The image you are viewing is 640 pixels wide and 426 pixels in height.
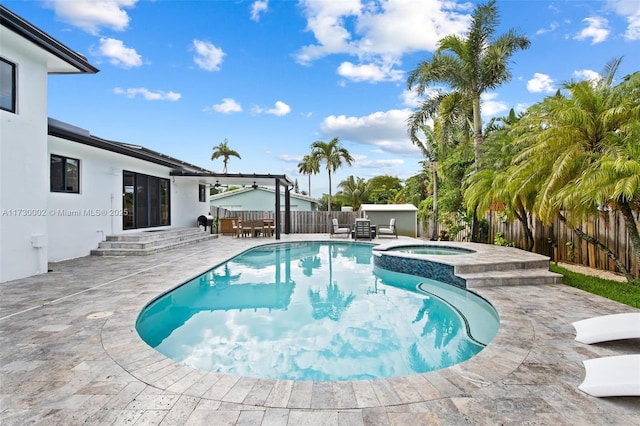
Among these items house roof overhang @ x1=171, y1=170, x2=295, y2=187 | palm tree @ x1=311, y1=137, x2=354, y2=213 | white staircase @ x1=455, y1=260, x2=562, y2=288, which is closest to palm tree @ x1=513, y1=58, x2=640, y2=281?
white staircase @ x1=455, y1=260, x2=562, y2=288

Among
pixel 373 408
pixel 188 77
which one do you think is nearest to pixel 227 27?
pixel 188 77

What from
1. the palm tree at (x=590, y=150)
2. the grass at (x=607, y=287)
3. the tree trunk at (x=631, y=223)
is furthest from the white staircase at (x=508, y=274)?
the tree trunk at (x=631, y=223)

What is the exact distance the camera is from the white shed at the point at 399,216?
21562 mm

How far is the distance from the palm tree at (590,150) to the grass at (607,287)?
50 cm

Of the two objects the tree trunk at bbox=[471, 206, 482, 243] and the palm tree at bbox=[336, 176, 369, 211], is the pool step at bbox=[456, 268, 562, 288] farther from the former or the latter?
the palm tree at bbox=[336, 176, 369, 211]

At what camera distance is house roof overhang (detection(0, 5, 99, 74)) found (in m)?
6.00

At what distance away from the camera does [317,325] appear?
5430 millimetres

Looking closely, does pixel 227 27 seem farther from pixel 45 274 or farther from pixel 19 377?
pixel 19 377

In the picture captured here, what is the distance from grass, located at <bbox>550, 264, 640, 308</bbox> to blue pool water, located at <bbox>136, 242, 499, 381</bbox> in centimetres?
233

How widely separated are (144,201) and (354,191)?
773 inches

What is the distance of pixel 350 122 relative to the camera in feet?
88.7

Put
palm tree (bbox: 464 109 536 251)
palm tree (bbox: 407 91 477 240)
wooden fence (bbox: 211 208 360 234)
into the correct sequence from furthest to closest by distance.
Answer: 1. wooden fence (bbox: 211 208 360 234)
2. palm tree (bbox: 407 91 477 240)
3. palm tree (bbox: 464 109 536 251)

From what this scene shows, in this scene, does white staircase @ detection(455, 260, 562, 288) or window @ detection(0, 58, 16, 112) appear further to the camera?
white staircase @ detection(455, 260, 562, 288)

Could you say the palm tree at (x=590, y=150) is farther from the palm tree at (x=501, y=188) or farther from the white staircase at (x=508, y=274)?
the white staircase at (x=508, y=274)
